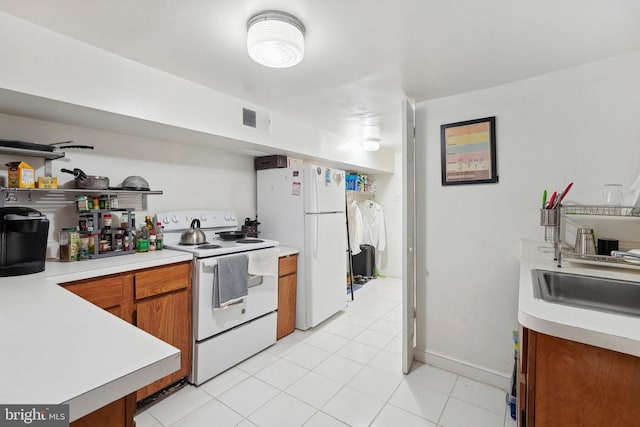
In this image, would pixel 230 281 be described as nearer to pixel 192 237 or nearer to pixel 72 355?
pixel 192 237

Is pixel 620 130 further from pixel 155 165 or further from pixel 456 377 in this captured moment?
pixel 155 165

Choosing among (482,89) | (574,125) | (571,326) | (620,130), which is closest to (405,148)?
(482,89)

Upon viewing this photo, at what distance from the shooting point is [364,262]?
4789mm

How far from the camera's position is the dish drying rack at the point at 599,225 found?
1545 millimetres

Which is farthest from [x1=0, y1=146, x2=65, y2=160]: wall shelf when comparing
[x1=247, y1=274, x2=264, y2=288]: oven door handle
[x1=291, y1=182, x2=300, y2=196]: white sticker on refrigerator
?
[x1=291, y1=182, x2=300, y2=196]: white sticker on refrigerator

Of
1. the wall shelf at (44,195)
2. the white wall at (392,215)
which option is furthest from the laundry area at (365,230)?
the wall shelf at (44,195)

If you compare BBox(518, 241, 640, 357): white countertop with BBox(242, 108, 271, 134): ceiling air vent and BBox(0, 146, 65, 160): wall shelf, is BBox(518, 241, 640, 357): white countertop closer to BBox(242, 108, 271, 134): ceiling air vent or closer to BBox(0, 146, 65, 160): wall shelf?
BBox(242, 108, 271, 134): ceiling air vent

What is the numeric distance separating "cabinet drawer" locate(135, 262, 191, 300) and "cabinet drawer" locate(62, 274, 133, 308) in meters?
0.08

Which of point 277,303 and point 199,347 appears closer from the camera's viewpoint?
point 199,347

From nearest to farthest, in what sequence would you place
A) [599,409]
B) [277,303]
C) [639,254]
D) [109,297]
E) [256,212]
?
[599,409] → [639,254] → [109,297] → [277,303] → [256,212]

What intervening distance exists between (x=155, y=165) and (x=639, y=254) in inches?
123

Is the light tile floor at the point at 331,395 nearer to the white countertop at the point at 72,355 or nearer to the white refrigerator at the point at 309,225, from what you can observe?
the white refrigerator at the point at 309,225

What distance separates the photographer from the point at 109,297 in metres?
1.64

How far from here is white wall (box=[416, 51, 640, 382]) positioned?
1.73 meters
